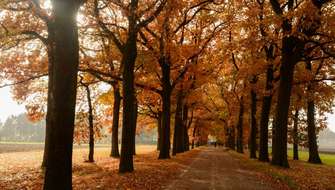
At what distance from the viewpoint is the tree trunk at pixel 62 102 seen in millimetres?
9211

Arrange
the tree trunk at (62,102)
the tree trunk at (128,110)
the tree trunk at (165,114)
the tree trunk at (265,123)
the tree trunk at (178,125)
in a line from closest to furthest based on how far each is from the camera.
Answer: the tree trunk at (62,102), the tree trunk at (128,110), the tree trunk at (165,114), the tree trunk at (265,123), the tree trunk at (178,125)

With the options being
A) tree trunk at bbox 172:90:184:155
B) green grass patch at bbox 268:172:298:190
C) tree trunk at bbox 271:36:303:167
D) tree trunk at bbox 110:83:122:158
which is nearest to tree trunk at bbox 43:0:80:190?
green grass patch at bbox 268:172:298:190

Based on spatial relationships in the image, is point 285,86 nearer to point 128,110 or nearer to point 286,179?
point 286,179

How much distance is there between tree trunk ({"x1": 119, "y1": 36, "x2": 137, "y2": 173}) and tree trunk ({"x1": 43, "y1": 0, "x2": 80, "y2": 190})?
24.1 ft

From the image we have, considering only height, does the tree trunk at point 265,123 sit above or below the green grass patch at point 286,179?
above

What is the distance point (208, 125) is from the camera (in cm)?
7350

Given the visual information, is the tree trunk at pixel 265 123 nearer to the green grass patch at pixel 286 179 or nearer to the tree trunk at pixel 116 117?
the green grass patch at pixel 286 179

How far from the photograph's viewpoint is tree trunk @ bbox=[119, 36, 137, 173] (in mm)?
16844

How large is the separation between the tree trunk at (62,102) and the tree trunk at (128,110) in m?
7.36

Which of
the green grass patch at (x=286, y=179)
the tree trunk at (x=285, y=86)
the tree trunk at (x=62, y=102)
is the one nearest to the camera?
the tree trunk at (x=62, y=102)

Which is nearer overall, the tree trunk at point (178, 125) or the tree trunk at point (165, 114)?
the tree trunk at point (165, 114)

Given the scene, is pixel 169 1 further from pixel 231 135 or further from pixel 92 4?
pixel 231 135

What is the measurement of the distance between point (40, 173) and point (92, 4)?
868 centimetres

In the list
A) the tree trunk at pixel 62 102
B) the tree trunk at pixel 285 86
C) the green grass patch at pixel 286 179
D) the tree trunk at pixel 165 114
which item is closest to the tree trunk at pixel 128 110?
the green grass patch at pixel 286 179
